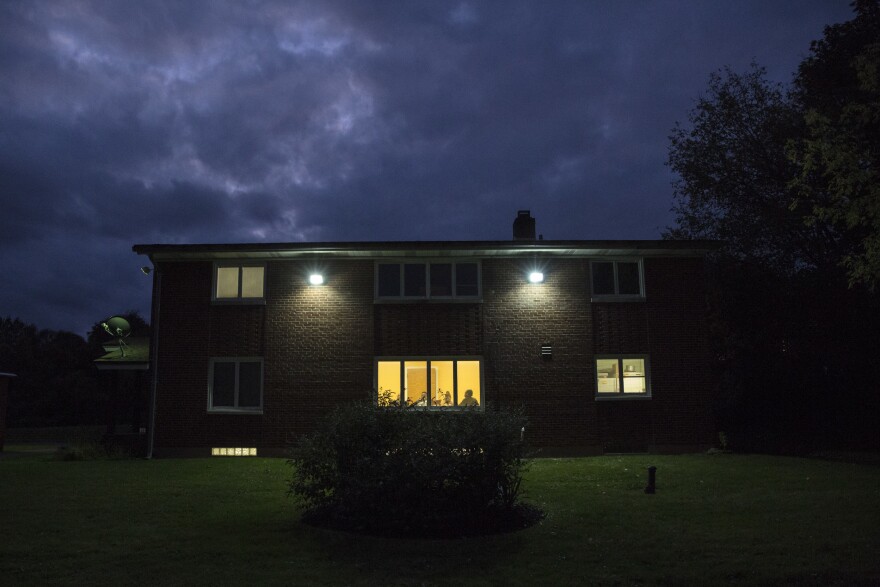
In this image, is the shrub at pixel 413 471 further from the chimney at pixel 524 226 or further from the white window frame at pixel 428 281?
the chimney at pixel 524 226

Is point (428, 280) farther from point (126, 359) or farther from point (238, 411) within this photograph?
point (126, 359)

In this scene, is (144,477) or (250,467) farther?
(250,467)

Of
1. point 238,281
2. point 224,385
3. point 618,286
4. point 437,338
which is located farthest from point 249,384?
point 618,286

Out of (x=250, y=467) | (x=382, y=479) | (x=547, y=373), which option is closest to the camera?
(x=382, y=479)

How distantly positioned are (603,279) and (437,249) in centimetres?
447

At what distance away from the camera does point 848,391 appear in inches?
907

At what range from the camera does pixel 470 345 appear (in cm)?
1762

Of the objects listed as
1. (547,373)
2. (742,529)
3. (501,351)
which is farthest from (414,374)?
(742,529)

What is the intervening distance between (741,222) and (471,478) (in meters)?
20.3

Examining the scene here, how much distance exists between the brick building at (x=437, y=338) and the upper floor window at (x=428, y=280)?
0.04 metres

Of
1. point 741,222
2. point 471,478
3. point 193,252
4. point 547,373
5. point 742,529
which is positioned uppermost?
point 741,222

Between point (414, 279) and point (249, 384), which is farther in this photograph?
point (414, 279)

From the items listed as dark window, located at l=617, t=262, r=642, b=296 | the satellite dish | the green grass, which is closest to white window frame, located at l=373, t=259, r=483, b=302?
dark window, located at l=617, t=262, r=642, b=296

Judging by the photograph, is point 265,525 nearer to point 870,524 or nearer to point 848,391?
point 870,524
